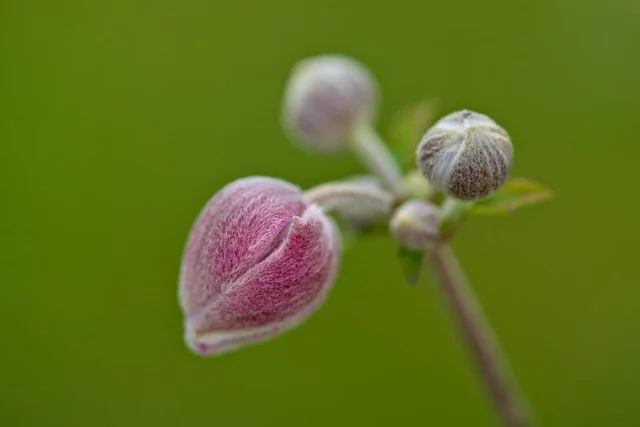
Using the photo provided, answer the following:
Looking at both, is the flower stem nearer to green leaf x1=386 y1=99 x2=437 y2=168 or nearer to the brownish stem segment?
green leaf x1=386 y1=99 x2=437 y2=168

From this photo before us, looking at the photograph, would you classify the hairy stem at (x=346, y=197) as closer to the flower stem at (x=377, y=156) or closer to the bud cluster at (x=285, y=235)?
the bud cluster at (x=285, y=235)

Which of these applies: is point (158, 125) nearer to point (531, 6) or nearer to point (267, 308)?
point (531, 6)

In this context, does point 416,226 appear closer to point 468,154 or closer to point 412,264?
point 412,264

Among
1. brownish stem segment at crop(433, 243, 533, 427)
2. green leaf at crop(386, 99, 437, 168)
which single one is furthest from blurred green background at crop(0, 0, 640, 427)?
green leaf at crop(386, 99, 437, 168)

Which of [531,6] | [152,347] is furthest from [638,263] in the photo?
[152,347]

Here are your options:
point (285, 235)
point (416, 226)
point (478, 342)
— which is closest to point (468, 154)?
point (416, 226)

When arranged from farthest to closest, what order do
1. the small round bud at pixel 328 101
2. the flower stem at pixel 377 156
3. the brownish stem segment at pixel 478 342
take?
the small round bud at pixel 328 101 < the flower stem at pixel 377 156 < the brownish stem segment at pixel 478 342

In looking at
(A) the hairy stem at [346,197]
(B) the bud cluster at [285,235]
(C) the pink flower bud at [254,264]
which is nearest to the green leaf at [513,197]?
(B) the bud cluster at [285,235]
